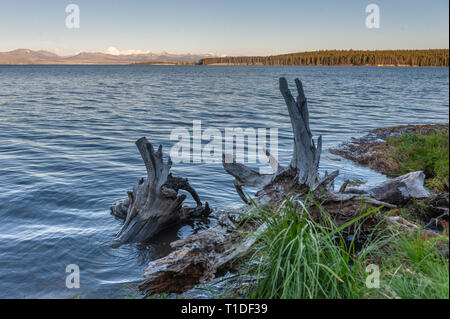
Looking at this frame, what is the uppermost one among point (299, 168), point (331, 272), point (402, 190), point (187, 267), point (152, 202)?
point (299, 168)

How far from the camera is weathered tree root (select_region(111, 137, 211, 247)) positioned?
7.39 metres

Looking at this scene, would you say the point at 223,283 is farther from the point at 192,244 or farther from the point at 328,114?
the point at 328,114

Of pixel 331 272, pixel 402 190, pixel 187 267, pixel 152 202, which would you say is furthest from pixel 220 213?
pixel 402 190

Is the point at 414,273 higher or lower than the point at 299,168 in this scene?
lower

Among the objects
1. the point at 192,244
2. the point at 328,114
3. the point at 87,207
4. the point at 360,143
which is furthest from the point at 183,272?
the point at 328,114

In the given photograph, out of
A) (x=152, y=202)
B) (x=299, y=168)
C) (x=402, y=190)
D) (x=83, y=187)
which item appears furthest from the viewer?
(x=83, y=187)

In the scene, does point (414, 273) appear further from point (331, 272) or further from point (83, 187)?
point (83, 187)

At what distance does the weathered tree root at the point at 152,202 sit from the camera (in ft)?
24.3

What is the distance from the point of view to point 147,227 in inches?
307

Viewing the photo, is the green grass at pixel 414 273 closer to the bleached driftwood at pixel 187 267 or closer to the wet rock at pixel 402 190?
the bleached driftwood at pixel 187 267

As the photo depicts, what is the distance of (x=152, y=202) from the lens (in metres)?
7.63

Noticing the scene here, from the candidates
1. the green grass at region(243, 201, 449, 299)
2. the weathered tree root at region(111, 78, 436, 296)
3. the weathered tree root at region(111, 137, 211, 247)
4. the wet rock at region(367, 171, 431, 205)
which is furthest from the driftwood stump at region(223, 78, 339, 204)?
the weathered tree root at region(111, 137, 211, 247)

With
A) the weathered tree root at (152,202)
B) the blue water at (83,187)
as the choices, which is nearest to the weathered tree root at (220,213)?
the weathered tree root at (152,202)

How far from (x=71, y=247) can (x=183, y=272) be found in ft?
11.6
